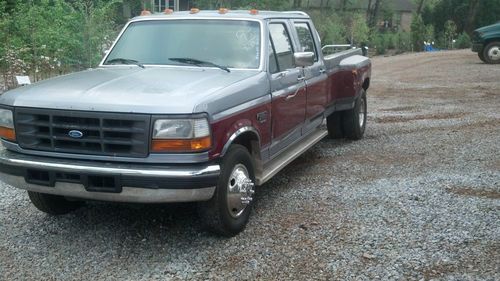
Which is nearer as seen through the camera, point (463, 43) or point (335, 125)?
point (335, 125)

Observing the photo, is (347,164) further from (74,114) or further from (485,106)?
(485,106)

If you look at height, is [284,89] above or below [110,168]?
above

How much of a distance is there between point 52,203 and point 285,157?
92.2 inches

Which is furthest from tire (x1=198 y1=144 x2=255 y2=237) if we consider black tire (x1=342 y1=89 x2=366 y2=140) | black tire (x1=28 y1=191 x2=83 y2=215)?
black tire (x1=342 y1=89 x2=366 y2=140)

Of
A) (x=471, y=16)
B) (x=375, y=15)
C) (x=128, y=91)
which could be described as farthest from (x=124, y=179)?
(x=375, y=15)

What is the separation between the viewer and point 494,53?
2058cm

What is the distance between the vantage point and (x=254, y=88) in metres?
5.02

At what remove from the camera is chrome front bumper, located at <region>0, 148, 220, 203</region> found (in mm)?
4094

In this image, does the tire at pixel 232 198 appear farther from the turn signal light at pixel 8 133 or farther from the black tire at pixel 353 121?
the black tire at pixel 353 121

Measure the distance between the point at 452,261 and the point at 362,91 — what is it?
4.85m

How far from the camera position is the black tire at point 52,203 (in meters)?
5.05

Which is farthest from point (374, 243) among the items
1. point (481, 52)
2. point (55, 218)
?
point (481, 52)

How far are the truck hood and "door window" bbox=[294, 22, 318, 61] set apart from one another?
1.78 meters

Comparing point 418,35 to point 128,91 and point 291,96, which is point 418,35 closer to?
point 291,96
